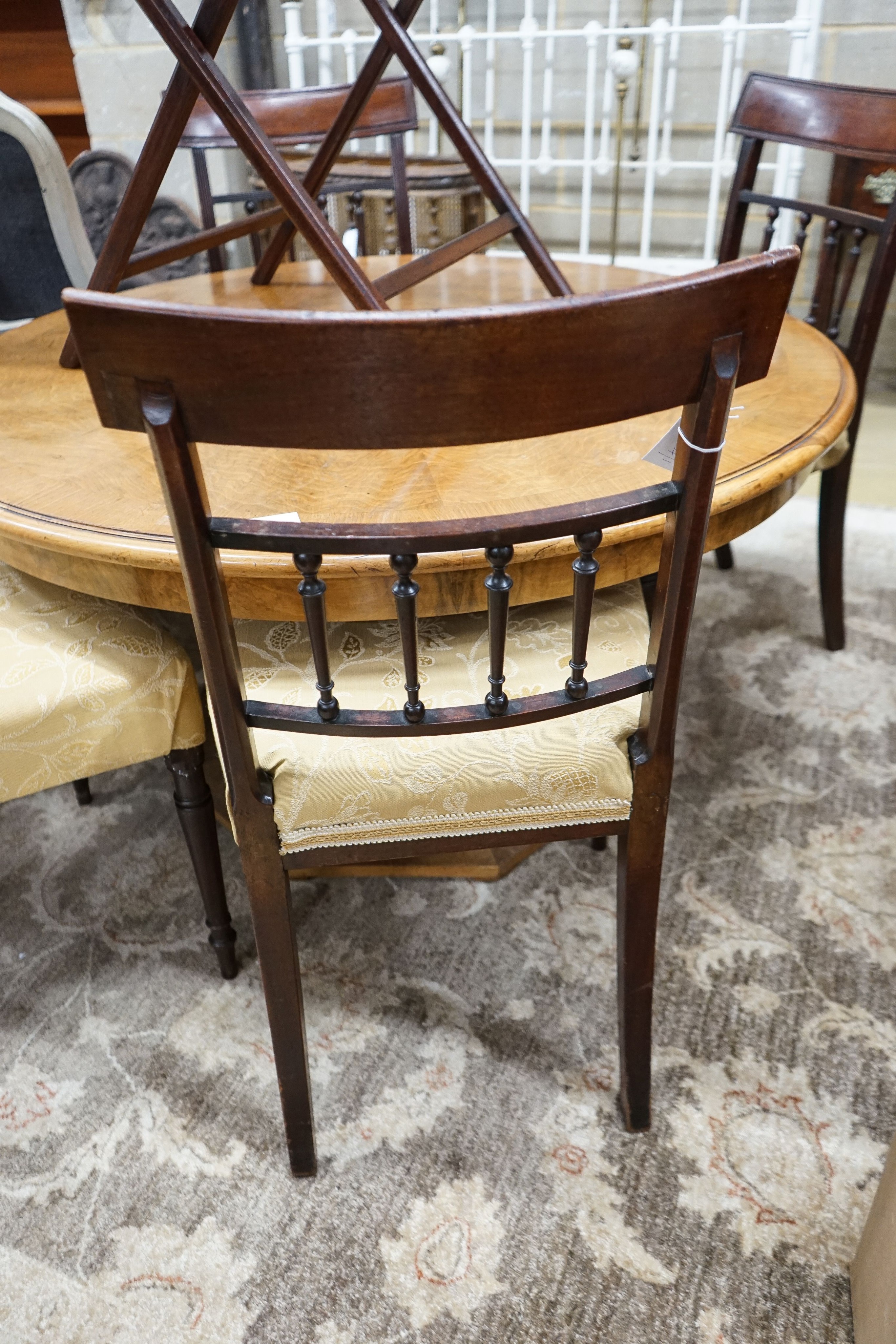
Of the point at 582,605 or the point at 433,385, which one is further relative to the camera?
the point at 582,605

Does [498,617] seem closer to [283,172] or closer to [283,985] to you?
[283,985]

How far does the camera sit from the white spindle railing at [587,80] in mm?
2988

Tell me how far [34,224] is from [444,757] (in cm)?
184

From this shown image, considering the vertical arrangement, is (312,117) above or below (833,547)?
above

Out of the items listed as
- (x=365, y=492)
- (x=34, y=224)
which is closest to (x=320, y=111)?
(x=34, y=224)

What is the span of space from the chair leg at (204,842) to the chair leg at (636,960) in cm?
54

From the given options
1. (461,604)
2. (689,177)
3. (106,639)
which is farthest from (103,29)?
(461,604)

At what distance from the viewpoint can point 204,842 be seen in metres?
1.23

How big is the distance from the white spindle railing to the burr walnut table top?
228cm

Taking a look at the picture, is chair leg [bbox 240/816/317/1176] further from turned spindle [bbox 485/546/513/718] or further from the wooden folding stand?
the wooden folding stand

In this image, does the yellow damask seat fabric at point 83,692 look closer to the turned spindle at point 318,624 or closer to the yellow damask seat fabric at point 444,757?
the yellow damask seat fabric at point 444,757

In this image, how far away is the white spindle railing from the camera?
2.99 meters

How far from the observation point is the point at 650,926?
1.01 metres

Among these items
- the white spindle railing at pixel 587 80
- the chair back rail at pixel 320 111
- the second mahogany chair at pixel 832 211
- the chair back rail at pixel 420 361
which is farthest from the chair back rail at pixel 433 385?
the white spindle railing at pixel 587 80
